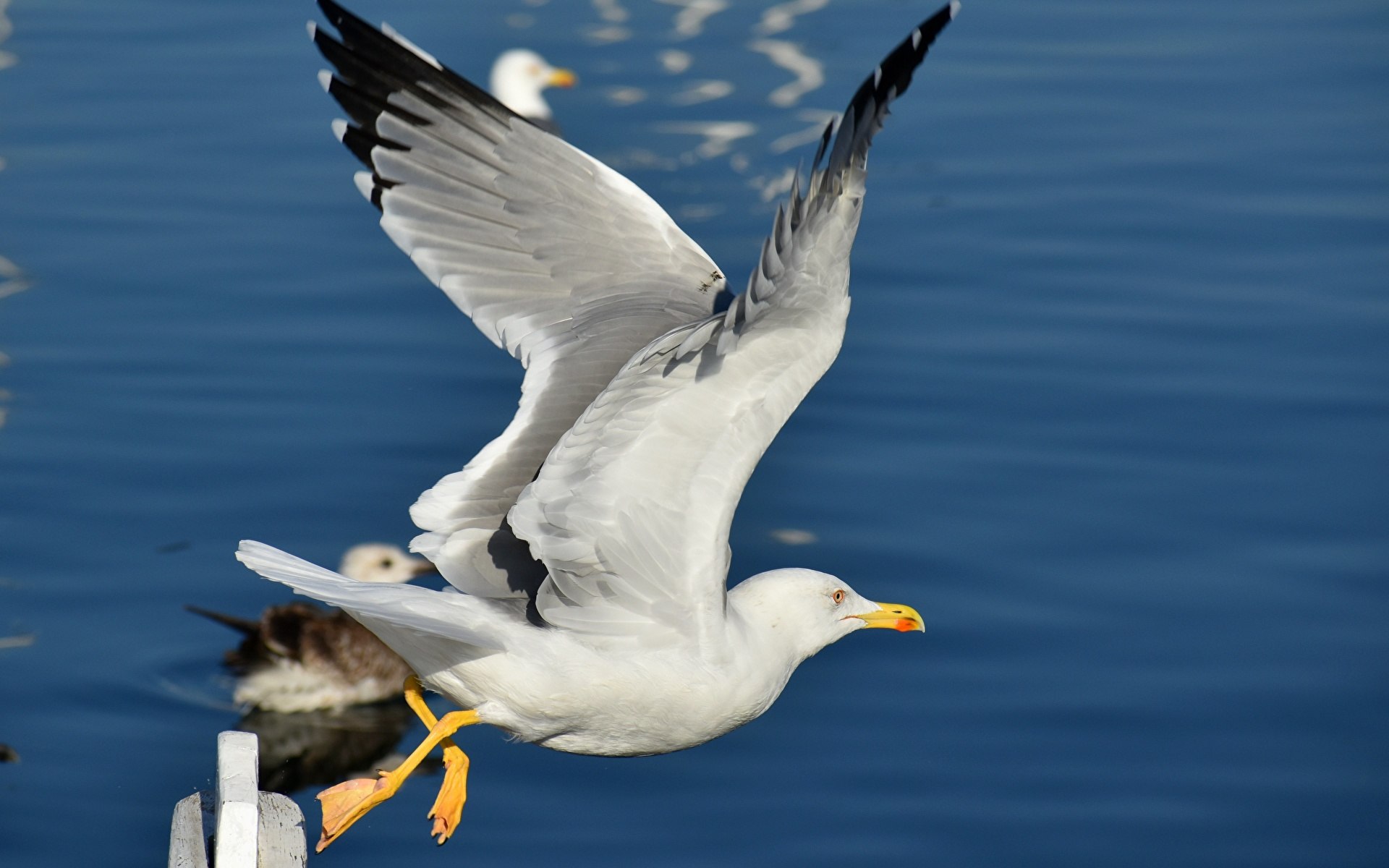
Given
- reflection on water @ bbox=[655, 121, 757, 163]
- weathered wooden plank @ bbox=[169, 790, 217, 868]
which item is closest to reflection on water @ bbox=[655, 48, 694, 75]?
reflection on water @ bbox=[655, 121, 757, 163]

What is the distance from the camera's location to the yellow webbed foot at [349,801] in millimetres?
4852

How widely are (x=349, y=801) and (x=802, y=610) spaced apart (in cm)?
128

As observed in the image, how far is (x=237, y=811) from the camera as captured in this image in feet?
11.9

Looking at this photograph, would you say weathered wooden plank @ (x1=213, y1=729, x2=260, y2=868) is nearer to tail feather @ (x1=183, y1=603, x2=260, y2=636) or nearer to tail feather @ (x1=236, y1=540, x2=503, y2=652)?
tail feather @ (x1=236, y1=540, x2=503, y2=652)

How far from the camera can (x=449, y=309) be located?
1023cm

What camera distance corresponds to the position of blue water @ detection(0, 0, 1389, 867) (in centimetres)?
678

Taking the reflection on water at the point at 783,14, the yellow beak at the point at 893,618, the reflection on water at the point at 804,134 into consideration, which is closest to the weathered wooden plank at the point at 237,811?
the yellow beak at the point at 893,618

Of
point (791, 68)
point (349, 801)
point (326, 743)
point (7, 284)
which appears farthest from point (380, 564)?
point (791, 68)

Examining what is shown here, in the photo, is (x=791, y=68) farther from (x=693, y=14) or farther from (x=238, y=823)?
(x=238, y=823)

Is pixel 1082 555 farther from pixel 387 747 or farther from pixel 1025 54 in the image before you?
pixel 1025 54

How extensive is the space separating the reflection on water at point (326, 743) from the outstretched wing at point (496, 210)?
231 centimetres

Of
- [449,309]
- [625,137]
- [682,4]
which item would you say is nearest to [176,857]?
[449,309]

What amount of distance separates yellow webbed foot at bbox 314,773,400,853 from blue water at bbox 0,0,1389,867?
59.7 inches

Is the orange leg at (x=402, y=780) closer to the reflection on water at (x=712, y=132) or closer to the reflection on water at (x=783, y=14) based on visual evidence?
the reflection on water at (x=712, y=132)
